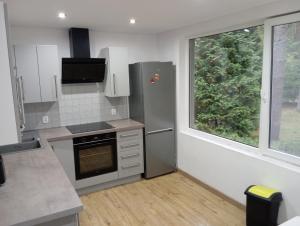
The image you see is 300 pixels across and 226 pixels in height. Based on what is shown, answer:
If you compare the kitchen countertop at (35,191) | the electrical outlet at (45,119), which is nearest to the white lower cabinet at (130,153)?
the electrical outlet at (45,119)

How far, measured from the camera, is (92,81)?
3660 millimetres

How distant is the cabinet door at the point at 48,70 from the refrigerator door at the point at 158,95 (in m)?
1.20

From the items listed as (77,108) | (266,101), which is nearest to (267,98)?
(266,101)

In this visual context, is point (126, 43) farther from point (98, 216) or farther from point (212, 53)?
point (98, 216)

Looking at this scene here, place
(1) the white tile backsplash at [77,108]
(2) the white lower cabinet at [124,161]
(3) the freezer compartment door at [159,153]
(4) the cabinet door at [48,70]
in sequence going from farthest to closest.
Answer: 1. (3) the freezer compartment door at [159,153]
2. (1) the white tile backsplash at [77,108]
3. (2) the white lower cabinet at [124,161]
4. (4) the cabinet door at [48,70]

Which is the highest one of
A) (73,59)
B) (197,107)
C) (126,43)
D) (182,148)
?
(126,43)

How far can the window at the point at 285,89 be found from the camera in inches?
90.6

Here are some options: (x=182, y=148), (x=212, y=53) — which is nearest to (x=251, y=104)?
(x=212, y=53)

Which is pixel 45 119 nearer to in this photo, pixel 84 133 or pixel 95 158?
pixel 84 133

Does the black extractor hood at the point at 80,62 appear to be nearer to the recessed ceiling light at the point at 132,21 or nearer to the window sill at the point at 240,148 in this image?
the recessed ceiling light at the point at 132,21

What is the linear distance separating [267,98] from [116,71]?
2.06m

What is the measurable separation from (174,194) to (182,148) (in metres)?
0.79

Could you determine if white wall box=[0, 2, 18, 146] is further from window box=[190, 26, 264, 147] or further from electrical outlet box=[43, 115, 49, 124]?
window box=[190, 26, 264, 147]

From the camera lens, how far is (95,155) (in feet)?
11.0
